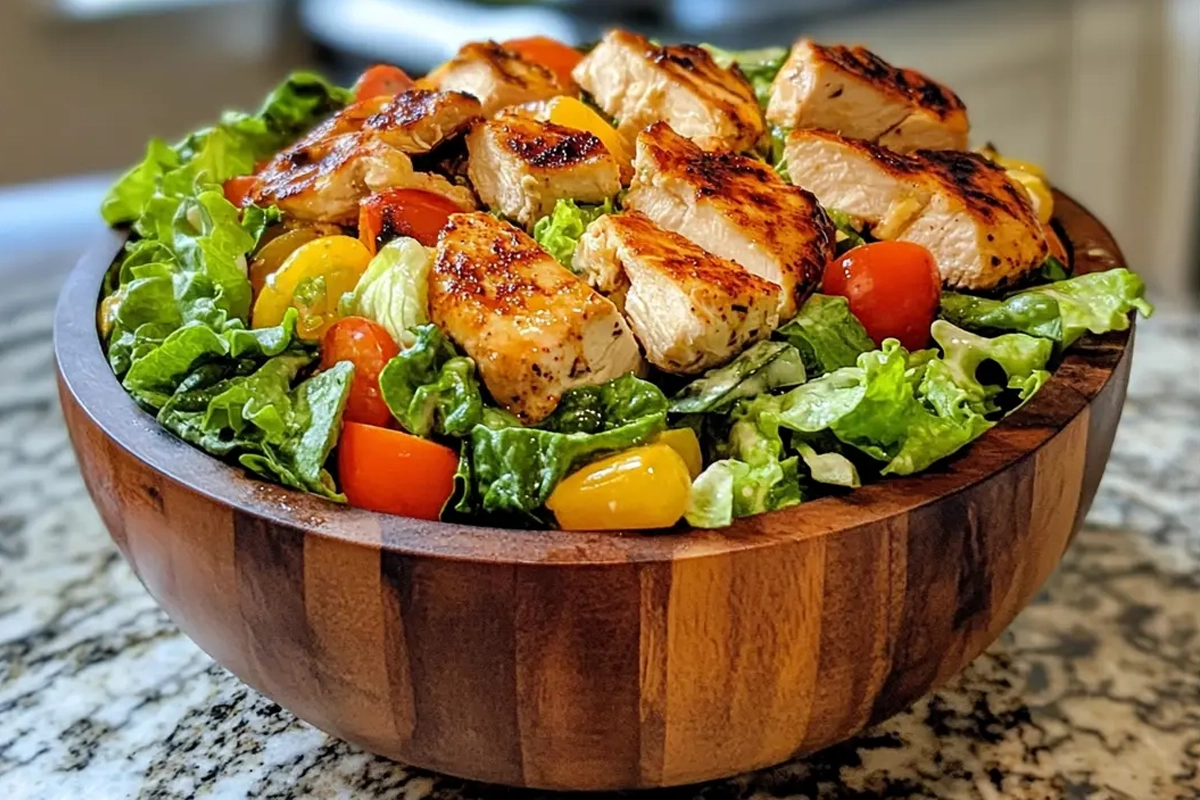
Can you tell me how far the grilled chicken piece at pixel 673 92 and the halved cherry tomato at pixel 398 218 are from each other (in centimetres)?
32

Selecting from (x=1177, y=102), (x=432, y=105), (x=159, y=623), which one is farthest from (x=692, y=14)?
(x=159, y=623)

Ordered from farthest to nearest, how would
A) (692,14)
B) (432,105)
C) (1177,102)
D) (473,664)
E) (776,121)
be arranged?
(1177,102)
(692,14)
(776,121)
(432,105)
(473,664)

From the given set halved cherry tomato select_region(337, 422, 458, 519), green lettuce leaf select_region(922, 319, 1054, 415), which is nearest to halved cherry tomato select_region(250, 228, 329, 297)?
halved cherry tomato select_region(337, 422, 458, 519)

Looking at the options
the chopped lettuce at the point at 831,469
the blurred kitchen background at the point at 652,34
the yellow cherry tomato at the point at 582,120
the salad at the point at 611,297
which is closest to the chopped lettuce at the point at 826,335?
the salad at the point at 611,297

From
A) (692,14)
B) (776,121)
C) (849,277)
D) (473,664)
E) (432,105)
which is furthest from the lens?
(692,14)

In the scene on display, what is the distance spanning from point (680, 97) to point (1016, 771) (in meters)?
0.86

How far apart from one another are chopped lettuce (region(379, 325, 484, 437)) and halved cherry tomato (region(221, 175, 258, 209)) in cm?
49

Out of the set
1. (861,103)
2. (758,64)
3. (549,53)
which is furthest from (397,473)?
(758,64)

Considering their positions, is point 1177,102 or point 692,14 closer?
point 692,14

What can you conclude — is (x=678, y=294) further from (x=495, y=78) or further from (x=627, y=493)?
(x=495, y=78)

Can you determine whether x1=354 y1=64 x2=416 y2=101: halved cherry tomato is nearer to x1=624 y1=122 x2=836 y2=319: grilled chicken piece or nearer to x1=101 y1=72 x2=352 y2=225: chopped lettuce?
x1=101 y1=72 x2=352 y2=225: chopped lettuce

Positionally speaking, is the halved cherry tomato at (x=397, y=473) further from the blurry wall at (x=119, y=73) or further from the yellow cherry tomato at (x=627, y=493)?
the blurry wall at (x=119, y=73)

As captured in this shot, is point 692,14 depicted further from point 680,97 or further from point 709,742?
point 709,742

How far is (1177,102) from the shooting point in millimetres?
4109
